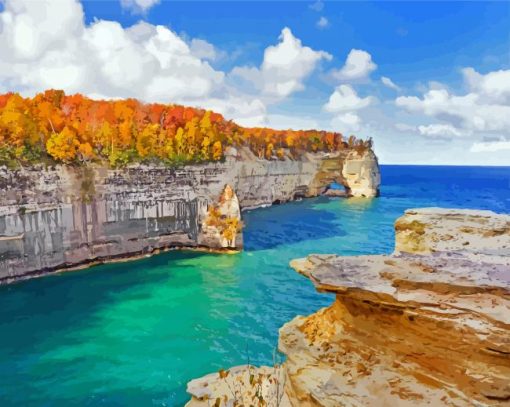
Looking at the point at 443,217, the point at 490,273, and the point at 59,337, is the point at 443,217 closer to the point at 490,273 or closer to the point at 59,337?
the point at 490,273

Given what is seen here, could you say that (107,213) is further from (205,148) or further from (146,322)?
(146,322)

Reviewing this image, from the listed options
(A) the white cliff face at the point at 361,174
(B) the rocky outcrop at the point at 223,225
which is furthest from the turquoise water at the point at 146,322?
(A) the white cliff face at the point at 361,174

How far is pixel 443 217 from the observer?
9.59 metres

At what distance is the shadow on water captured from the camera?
39.5m

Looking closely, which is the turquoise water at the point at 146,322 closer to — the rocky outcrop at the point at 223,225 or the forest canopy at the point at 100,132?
the rocky outcrop at the point at 223,225

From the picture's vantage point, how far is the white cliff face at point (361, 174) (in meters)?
76.8

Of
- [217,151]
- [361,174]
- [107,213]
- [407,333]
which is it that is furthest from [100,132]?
[361,174]

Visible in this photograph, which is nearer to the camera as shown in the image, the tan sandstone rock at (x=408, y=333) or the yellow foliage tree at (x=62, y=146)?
the tan sandstone rock at (x=408, y=333)

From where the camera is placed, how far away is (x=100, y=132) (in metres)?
33.6

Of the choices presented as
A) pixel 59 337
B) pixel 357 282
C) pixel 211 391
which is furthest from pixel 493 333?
pixel 59 337

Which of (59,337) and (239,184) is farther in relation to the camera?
(239,184)

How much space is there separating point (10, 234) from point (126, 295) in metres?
9.45

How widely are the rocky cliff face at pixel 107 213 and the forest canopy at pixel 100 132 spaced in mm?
1249

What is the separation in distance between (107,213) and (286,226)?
22.1 meters
